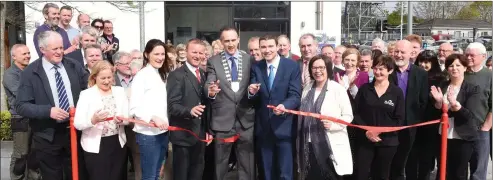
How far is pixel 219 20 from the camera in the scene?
60.4ft

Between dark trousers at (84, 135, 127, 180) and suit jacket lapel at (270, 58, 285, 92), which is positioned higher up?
suit jacket lapel at (270, 58, 285, 92)

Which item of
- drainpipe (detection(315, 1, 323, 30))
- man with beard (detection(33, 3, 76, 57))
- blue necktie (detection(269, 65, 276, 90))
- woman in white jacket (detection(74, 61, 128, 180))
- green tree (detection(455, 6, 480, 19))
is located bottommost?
woman in white jacket (detection(74, 61, 128, 180))

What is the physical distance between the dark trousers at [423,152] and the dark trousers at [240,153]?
6.39ft

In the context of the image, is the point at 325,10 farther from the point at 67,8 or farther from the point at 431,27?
the point at 431,27

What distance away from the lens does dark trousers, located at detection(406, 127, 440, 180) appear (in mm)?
5543

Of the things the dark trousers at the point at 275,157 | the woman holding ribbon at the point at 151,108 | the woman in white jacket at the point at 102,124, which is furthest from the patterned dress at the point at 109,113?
the dark trousers at the point at 275,157

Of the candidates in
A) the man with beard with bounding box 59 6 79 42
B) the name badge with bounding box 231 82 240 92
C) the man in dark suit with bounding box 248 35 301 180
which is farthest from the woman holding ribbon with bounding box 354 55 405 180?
the man with beard with bounding box 59 6 79 42

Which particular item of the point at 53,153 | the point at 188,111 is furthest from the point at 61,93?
the point at 188,111

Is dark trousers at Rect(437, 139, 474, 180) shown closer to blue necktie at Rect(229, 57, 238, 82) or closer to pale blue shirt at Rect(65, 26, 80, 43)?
blue necktie at Rect(229, 57, 238, 82)

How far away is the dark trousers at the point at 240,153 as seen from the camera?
5105 mm

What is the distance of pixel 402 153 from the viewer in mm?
5336

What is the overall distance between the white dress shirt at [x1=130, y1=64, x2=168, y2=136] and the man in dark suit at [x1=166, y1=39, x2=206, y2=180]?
4.4 inches

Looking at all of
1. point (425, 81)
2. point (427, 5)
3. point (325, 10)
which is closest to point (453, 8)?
point (427, 5)

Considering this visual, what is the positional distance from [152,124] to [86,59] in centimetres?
147
